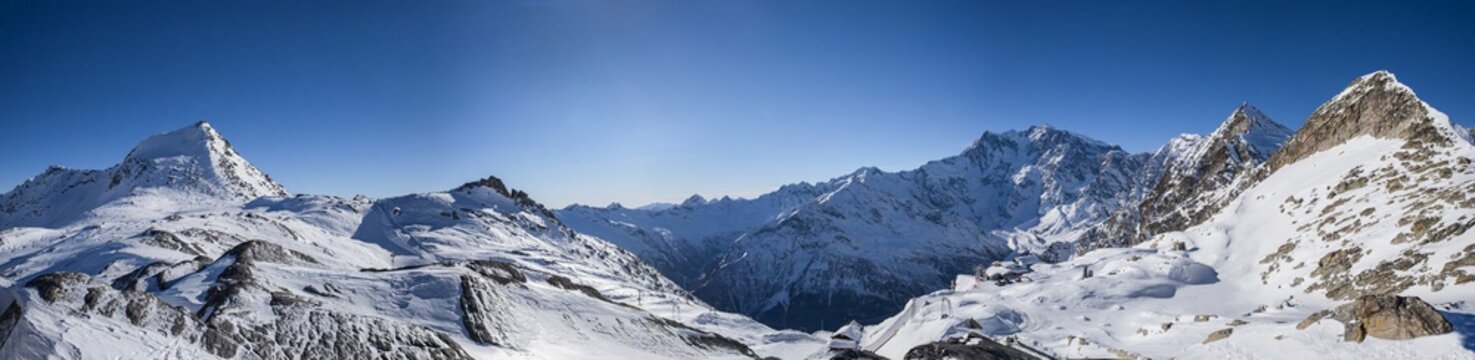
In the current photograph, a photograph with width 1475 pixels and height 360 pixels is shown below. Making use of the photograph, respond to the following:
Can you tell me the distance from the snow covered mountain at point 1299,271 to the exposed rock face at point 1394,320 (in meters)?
0.09

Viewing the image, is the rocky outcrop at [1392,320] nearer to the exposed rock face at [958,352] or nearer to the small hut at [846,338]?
the exposed rock face at [958,352]

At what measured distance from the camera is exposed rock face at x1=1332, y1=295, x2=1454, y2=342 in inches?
1479

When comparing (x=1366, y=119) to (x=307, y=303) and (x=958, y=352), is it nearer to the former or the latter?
(x=958, y=352)

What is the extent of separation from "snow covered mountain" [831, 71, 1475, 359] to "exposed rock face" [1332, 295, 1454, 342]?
0.09 meters

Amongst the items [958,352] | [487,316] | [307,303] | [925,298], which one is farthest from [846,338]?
[307,303]

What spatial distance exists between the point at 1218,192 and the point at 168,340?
168 m

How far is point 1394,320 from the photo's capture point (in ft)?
125

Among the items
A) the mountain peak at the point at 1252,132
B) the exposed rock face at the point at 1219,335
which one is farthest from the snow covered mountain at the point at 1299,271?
the mountain peak at the point at 1252,132

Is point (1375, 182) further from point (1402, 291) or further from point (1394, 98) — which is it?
point (1402, 291)

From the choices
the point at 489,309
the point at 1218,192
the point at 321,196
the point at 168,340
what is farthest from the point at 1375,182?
the point at 321,196

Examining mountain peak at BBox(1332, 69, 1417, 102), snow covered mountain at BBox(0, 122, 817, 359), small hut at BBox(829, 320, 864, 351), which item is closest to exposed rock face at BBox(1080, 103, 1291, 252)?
mountain peak at BBox(1332, 69, 1417, 102)

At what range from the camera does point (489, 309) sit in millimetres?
57844

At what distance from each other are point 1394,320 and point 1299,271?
44.5m

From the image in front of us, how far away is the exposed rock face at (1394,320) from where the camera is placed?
37562mm
